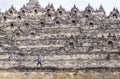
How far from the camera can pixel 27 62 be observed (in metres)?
37.3

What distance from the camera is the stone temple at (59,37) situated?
124 ft

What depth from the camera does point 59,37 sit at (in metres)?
48.6

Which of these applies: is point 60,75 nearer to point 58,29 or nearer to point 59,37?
point 59,37

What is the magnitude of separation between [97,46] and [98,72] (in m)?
7.97

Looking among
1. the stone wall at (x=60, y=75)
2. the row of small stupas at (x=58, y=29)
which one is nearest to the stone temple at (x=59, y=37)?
the row of small stupas at (x=58, y=29)

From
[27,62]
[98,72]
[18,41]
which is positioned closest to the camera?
[98,72]

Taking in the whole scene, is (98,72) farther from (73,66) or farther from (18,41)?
(18,41)

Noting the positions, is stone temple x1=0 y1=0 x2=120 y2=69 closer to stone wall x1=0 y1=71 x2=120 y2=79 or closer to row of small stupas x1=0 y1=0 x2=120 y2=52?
row of small stupas x1=0 y1=0 x2=120 y2=52

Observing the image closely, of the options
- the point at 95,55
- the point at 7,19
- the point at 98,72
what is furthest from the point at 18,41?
the point at 98,72

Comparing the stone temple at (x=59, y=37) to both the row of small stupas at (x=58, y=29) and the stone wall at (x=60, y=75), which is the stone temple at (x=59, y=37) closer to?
the row of small stupas at (x=58, y=29)

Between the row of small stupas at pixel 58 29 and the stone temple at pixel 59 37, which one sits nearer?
the stone temple at pixel 59 37

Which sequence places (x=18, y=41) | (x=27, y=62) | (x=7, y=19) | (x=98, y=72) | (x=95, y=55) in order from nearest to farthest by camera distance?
1. (x=98, y=72)
2. (x=27, y=62)
3. (x=95, y=55)
4. (x=18, y=41)
5. (x=7, y=19)

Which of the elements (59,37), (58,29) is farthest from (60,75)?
(58,29)

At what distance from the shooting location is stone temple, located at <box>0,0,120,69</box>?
124 ft
